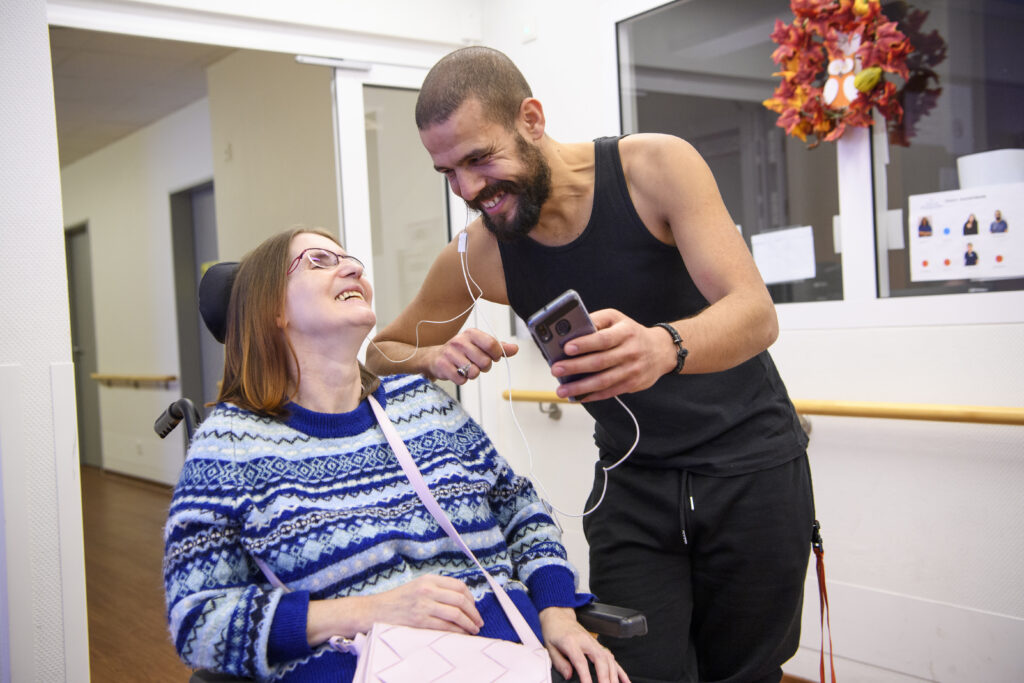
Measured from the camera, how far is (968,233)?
2258 mm

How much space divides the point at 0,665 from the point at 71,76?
449cm

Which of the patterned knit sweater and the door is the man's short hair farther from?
the door

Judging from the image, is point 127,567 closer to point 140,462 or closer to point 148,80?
point 140,462

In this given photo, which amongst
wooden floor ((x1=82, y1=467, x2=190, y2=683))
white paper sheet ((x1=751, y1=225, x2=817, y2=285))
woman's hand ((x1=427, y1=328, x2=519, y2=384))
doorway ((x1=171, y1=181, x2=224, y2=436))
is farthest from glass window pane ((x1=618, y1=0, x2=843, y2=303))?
doorway ((x1=171, y1=181, x2=224, y2=436))

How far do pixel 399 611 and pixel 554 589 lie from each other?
1.16 ft

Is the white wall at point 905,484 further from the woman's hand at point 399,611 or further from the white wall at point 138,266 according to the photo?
the white wall at point 138,266

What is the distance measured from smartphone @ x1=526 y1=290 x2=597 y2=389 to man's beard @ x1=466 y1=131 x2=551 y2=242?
404 mm

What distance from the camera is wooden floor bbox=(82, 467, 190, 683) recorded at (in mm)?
3141

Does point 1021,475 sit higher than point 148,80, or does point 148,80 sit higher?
point 148,80

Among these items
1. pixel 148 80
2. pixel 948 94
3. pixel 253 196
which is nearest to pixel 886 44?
pixel 948 94

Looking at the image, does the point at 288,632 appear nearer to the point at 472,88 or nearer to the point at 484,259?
Result: the point at 484,259

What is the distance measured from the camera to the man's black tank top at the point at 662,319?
1.54 meters

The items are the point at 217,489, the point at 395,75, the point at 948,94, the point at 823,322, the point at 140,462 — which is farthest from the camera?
the point at 140,462

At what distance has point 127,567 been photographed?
4547 millimetres
